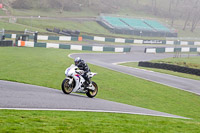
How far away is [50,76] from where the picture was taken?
21281 mm

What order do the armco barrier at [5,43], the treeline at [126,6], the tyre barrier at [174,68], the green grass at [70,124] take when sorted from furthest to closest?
the treeline at [126,6] → the armco barrier at [5,43] → the tyre barrier at [174,68] → the green grass at [70,124]

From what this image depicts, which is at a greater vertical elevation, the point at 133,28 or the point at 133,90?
the point at 133,28

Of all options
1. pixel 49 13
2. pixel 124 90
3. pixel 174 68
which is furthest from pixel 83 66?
pixel 49 13

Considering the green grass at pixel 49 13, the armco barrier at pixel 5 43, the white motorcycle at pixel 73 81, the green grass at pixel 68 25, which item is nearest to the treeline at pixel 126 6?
the green grass at pixel 49 13

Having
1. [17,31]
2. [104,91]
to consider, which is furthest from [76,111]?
[17,31]

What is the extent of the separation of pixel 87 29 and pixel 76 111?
63592mm

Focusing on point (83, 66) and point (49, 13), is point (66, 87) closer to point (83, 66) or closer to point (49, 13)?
point (83, 66)

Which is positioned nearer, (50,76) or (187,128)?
(187,128)

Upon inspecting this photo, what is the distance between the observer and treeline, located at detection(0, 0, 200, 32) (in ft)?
269

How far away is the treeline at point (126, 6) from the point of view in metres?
82.1

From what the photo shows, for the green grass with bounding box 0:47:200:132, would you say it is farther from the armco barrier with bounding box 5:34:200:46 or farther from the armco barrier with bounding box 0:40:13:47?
the armco barrier with bounding box 5:34:200:46

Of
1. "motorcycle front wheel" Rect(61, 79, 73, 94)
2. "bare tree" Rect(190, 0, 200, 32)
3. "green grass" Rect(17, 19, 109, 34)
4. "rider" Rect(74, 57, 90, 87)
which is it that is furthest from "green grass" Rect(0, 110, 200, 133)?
"bare tree" Rect(190, 0, 200, 32)

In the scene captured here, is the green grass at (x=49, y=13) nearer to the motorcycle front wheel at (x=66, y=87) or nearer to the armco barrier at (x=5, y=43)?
the armco barrier at (x=5, y=43)

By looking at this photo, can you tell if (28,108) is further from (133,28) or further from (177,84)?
(133,28)
